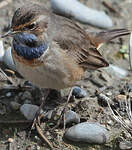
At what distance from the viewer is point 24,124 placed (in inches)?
207

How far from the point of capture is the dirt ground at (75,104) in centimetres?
503

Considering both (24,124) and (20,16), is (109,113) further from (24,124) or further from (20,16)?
(20,16)

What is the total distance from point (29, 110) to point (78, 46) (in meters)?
1.04

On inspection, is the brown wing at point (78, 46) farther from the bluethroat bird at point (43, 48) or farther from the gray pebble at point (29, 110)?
the gray pebble at point (29, 110)

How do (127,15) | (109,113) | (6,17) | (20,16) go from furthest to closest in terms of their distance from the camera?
(127,15)
(6,17)
(109,113)
(20,16)

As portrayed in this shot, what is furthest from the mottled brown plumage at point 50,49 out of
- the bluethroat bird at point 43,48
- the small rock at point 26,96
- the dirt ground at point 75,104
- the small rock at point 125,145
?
the small rock at point 125,145

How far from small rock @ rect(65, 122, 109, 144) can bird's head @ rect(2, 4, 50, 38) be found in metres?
1.21

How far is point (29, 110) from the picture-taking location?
17.5 feet

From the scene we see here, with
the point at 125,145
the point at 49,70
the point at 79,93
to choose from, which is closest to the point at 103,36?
the point at 79,93

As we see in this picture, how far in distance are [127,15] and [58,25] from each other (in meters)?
2.36

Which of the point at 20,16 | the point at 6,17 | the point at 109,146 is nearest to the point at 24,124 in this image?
Result: the point at 109,146

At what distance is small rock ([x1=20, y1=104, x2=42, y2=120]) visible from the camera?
209 inches

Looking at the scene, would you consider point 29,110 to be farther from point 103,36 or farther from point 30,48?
point 103,36

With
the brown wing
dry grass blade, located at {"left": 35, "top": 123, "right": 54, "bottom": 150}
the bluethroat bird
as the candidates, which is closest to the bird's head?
the bluethroat bird
